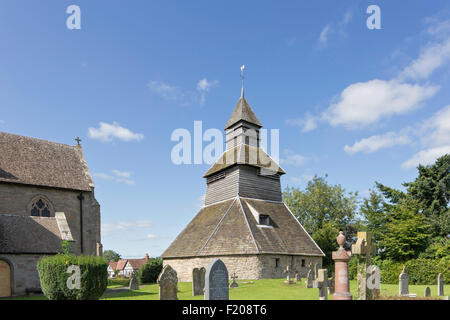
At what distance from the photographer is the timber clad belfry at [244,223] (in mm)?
25656

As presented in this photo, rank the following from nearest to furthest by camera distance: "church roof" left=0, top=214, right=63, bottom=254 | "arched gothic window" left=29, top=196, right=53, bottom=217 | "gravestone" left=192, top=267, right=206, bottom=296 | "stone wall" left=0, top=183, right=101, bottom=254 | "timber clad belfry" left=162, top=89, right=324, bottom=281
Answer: "gravestone" left=192, top=267, right=206, bottom=296 → "church roof" left=0, top=214, right=63, bottom=254 → "stone wall" left=0, top=183, right=101, bottom=254 → "arched gothic window" left=29, top=196, right=53, bottom=217 → "timber clad belfry" left=162, top=89, right=324, bottom=281

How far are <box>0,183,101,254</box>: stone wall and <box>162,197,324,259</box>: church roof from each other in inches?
298

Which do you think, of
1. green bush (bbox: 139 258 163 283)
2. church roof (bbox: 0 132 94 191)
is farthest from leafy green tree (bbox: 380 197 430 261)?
church roof (bbox: 0 132 94 191)

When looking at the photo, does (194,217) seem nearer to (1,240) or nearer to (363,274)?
(1,240)

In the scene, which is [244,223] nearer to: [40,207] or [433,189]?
[40,207]

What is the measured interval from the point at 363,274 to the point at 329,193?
31.9 m

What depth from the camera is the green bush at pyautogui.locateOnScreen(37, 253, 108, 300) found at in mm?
14477

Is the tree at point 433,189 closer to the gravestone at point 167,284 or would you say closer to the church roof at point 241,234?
the church roof at point 241,234

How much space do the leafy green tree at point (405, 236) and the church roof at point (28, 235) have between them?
1074 inches

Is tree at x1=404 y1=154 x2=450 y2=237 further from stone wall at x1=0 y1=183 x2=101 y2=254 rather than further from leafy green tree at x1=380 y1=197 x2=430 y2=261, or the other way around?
stone wall at x1=0 y1=183 x2=101 y2=254

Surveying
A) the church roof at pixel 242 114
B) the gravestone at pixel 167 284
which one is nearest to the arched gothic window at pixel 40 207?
the gravestone at pixel 167 284

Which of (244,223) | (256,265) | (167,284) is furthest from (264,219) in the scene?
(167,284)

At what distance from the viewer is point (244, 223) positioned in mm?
27516

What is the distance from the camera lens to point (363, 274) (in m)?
13.7
